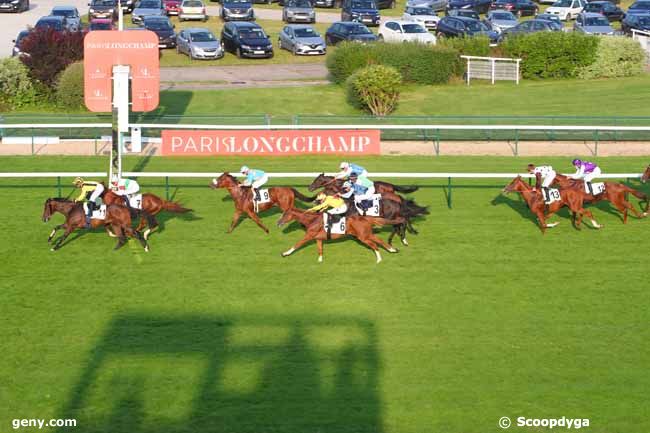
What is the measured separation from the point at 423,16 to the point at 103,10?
14.9 meters

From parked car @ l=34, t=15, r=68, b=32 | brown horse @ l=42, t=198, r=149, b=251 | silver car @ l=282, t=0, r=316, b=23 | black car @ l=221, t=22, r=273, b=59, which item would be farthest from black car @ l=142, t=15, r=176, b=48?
brown horse @ l=42, t=198, r=149, b=251

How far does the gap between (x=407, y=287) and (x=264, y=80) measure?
853 inches

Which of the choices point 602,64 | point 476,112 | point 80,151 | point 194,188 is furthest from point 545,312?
point 602,64

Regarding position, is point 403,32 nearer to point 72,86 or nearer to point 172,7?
point 172,7

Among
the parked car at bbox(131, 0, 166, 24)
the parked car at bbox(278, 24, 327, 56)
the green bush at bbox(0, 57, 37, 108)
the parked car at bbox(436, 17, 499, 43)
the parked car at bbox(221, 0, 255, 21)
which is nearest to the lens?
the green bush at bbox(0, 57, 37, 108)

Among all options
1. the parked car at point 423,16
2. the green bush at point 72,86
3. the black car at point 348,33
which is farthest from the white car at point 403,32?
the green bush at point 72,86

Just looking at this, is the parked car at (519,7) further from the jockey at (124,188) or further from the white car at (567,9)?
the jockey at (124,188)

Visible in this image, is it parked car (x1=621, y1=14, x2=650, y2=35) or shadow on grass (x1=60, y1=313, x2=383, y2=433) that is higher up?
parked car (x1=621, y1=14, x2=650, y2=35)

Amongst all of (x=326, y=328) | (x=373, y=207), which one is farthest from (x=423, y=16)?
(x=326, y=328)

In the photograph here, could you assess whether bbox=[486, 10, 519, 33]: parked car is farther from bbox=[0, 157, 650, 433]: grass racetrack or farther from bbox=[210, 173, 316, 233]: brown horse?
bbox=[210, 173, 316, 233]: brown horse

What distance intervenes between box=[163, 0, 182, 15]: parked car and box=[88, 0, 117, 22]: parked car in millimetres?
2761

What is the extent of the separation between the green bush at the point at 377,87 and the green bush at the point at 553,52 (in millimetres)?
6992

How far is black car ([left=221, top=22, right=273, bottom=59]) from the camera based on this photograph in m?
38.3

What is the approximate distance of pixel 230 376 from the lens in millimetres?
11258
